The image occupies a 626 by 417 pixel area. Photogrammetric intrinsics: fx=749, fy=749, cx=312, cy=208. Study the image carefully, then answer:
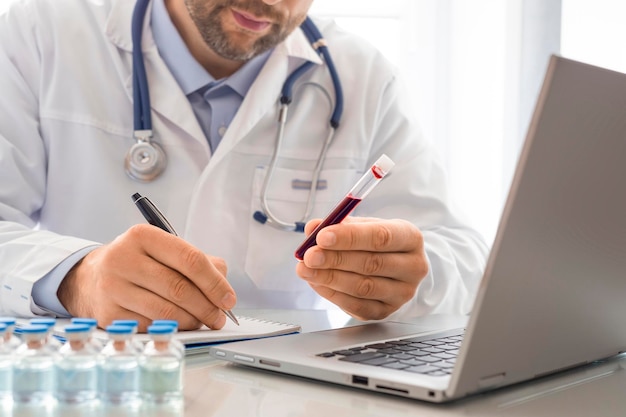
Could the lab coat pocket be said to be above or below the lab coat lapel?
below

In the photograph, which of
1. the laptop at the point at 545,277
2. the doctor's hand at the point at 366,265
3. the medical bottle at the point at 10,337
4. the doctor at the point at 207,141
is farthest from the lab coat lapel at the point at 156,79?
the medical bottle at the point at 10,337

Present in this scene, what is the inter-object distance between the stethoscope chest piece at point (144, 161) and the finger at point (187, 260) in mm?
575

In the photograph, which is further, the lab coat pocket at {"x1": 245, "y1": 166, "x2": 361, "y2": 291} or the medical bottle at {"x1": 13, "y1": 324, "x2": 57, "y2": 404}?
the lab coat pocket at {"x1": 245, "y1": 166, "x2": 361, "y2": 291}

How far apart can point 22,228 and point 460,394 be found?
0.84m

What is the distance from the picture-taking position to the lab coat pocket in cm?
148

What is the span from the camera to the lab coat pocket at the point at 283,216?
1476 millimetres

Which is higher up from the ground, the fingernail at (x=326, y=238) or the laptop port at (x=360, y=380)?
the fingernail at (x=326, y=238)

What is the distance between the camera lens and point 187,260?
0.82 metres

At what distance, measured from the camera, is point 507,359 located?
2.00 feet

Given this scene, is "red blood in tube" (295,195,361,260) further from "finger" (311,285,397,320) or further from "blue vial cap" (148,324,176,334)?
"blue vial cap" (148,324,176,334)

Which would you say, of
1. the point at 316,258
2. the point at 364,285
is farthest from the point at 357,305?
the point at 316,258

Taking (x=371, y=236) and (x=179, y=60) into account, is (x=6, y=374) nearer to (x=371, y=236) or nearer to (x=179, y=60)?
(x=371, y=236)

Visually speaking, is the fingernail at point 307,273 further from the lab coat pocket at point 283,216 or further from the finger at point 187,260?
the lab coat pocket at point 283,216

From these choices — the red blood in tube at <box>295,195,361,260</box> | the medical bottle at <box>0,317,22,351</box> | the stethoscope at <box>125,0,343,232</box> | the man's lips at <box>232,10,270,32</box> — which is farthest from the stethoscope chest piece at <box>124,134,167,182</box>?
the medical bottle at <box>0,317,22,351</box>
